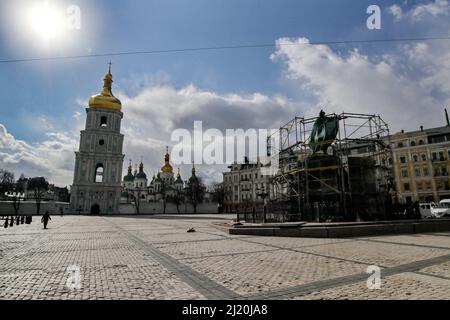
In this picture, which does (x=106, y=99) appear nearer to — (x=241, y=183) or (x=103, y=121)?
(x=103, y=121)

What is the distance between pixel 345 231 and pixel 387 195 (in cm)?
762

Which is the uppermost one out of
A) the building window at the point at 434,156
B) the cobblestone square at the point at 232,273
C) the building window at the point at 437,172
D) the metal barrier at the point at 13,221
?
the building window at the point at 434,156

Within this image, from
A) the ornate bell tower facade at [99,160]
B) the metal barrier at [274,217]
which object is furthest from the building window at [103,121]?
the metal barrier at [274,217]

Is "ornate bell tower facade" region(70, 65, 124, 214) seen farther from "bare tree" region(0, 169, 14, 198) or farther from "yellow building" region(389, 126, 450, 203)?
"yellow building" region(389, 126, 450, 203)

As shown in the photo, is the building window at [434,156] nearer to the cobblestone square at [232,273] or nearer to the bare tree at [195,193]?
the cobblestone square at [232,273]

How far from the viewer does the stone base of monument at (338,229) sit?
13281 millimetres

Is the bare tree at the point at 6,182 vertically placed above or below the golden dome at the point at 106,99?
below

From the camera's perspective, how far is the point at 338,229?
43.3ft

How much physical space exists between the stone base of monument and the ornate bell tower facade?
175 feet

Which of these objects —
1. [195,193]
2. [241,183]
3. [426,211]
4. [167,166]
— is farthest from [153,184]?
[426,211]

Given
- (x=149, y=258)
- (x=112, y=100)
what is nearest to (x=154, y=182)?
(x=112, y=100)

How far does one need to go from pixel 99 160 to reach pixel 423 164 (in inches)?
2535

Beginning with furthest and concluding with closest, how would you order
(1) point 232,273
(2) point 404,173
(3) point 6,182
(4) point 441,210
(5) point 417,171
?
(3) point 6,182 → (2) point 404,173 → (5) point 417,171 → (4) point 441,210 → (1) point 232,273

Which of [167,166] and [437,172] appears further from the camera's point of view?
[167,166]
